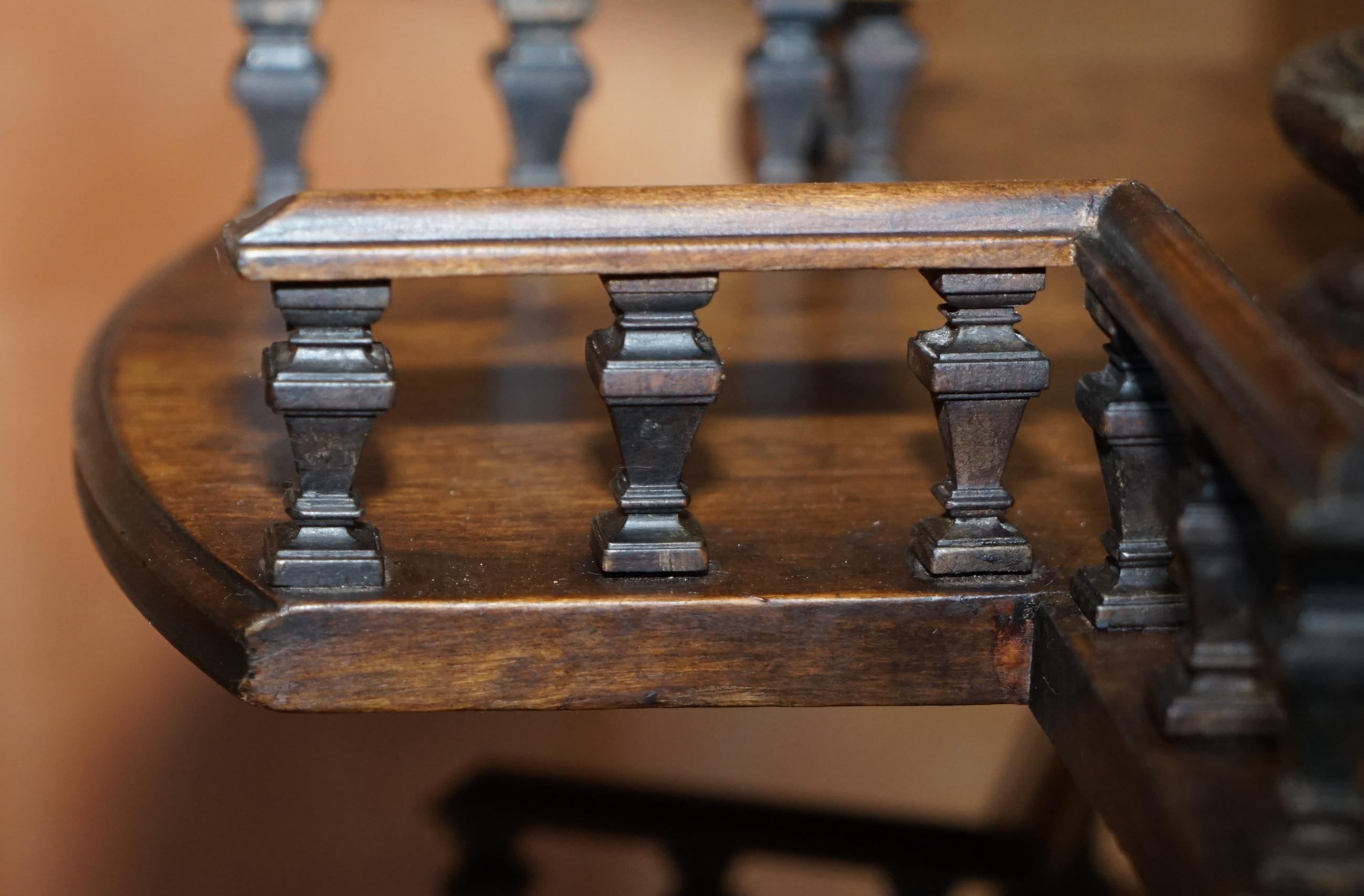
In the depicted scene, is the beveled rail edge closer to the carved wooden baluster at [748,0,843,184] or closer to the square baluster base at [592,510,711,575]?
the square baluster base at [592,510,711,575]

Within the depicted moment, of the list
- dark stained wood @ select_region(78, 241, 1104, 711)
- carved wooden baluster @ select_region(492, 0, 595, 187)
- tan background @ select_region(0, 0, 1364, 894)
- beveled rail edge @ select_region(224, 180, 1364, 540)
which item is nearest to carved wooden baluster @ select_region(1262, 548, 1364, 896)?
beveled rail edge @ select_region(224, 180, 1364, 540)

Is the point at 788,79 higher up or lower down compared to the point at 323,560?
lower down

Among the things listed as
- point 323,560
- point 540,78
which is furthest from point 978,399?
point 540,78

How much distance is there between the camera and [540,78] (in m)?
2.28

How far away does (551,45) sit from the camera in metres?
2.28

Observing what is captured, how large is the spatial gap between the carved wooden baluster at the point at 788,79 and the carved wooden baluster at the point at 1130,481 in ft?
4.28

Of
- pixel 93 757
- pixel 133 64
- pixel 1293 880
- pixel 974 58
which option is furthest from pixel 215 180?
pixel 1293 880

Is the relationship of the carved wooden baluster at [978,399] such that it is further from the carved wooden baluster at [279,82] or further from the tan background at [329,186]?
the tan background at [329,186]

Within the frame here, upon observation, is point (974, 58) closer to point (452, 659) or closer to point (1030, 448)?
point (1030, 448)

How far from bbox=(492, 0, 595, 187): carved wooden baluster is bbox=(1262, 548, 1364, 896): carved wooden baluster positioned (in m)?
1.57

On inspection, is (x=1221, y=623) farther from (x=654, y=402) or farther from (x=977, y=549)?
(x=654, y=402)

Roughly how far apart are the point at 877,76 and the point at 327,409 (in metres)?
1.51

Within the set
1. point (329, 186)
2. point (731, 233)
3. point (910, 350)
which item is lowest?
point (329, 186)

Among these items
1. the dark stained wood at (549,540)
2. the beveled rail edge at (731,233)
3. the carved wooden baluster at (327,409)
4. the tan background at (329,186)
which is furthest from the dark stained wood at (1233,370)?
the tan background at (329,186)
